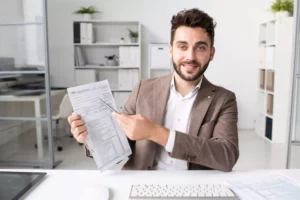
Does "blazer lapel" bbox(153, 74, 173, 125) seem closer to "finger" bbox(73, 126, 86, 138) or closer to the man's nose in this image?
the man's nose

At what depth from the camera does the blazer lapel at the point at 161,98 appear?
1352 millimetres

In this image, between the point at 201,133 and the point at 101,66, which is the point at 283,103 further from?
the point at 201,133

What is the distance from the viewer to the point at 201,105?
1.33m

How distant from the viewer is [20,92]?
334cm

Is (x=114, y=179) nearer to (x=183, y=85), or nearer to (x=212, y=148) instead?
(x=212, y=148)

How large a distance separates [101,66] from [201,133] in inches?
149

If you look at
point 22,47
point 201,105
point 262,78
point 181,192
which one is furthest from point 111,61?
point 181,192

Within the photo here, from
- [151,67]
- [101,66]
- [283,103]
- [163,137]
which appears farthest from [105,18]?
[163,137]

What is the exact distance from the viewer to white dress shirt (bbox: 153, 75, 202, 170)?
4.34ft

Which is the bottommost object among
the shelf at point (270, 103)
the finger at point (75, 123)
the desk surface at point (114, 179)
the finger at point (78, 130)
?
the shelf at point (270, 103)

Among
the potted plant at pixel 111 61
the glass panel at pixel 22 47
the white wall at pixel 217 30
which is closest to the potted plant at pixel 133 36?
the white wall at pixel 217 30

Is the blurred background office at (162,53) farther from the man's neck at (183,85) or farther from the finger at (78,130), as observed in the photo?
the finger at (78,130)

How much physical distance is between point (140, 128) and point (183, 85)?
444 millimetres

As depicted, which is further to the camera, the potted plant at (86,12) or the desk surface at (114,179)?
the potted plant at (86,12)
